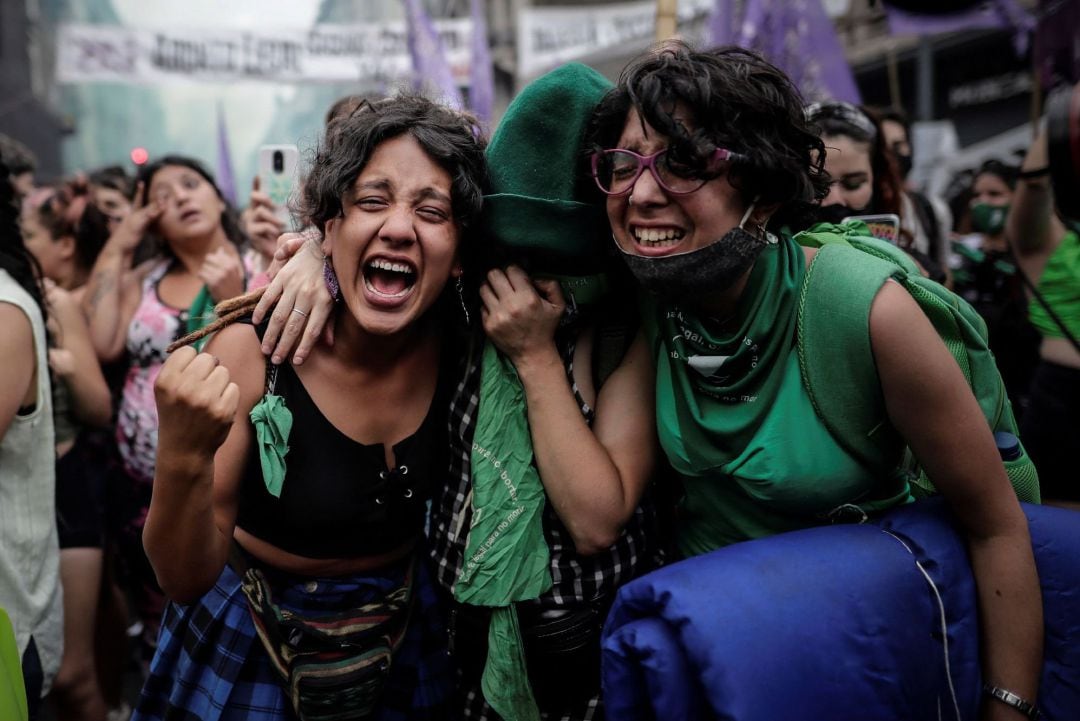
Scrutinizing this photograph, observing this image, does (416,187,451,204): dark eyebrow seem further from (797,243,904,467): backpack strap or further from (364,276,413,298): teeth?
(797,243,904,467): backpack strap

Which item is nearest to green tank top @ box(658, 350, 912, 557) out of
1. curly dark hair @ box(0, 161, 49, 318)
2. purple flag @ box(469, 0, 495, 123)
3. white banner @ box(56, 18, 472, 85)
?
curly dark hair @ box(0, 161, 49, 318)

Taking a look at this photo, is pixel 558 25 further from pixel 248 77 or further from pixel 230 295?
pixel 230 295

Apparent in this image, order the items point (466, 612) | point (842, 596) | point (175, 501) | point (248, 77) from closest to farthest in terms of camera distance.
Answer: point (842, 596), point (175, 501), point (466, 612), point (248, 77)

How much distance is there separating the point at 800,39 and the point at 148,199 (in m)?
3.85

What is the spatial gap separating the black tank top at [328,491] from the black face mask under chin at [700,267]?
64 centimetres

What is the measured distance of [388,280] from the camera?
1.86 meters

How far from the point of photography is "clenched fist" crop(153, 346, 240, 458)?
4.96 ft

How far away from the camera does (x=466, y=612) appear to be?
189 cm

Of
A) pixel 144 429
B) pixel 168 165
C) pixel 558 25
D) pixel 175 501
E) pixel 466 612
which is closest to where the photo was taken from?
pixel 175 501

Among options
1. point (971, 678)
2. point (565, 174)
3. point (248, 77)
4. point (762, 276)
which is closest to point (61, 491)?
point (565, 174)

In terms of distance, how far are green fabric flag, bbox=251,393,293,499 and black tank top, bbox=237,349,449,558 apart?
6 centimetres

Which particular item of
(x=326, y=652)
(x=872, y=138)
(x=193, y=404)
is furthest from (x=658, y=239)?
(x=872, y=138)

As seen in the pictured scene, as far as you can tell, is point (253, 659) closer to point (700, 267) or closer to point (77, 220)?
point (700, 267)

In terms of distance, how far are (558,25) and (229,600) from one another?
1071 centimetres
